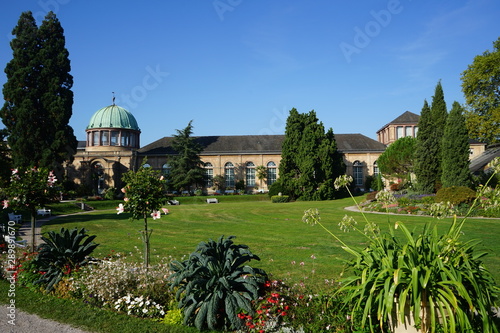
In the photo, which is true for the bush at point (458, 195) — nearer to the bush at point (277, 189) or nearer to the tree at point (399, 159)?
the tree at point (399, 159)

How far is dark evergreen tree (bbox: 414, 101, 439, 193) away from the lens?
25703mm

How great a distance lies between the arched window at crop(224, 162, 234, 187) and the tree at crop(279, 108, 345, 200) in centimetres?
1286

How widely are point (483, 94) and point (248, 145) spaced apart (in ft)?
98.7

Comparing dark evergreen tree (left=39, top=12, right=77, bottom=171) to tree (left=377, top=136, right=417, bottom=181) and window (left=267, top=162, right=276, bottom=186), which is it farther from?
tree (left=377, top=136, right=417, bottom=181)

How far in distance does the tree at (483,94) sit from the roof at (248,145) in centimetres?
1570

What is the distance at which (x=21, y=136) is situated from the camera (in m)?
29.1

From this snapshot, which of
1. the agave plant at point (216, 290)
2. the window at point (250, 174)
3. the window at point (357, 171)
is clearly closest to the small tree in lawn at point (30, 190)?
the agave plant at point (216, 290)

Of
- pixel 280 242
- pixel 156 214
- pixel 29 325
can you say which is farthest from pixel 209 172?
pixel 29 325

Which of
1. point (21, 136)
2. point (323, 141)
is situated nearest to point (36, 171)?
point (21, 136)

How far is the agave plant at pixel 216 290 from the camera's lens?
15.4ft

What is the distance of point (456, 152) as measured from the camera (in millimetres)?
22859

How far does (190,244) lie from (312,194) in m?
26.3

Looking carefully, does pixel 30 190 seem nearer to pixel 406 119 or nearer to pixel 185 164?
pixel 185 164

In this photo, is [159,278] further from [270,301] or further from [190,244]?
[190,244]
